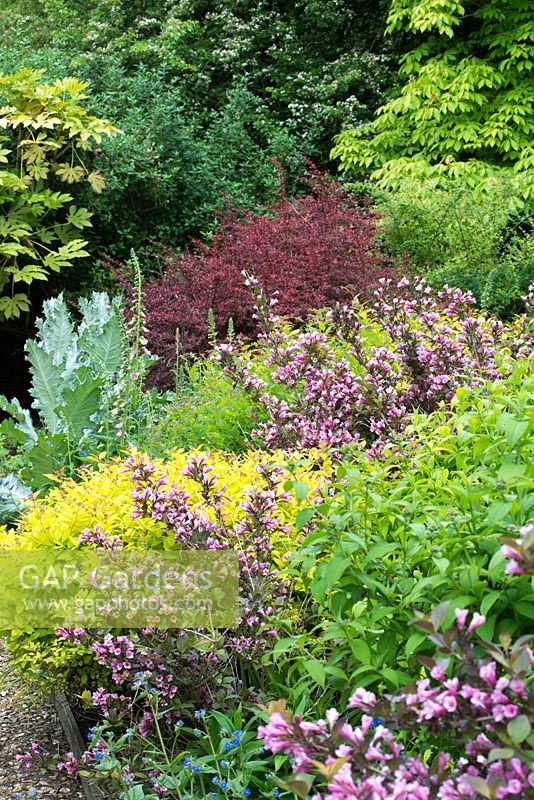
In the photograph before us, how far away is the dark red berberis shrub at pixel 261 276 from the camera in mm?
6090

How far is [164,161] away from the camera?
8984 mm

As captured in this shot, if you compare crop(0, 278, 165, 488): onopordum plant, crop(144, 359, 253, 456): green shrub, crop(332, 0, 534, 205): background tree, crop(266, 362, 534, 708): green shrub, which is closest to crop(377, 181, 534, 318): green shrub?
crop(332, 0, 534, 205): background tree

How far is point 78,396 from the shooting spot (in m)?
4.27

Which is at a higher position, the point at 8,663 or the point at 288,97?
the point at 288,97

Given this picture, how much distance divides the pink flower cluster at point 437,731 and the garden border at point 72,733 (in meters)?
1.34

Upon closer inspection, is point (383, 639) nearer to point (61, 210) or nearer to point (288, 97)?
point (61, 210)

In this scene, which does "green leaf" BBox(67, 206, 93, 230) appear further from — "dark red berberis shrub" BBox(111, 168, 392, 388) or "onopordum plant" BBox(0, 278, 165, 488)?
"onopordum plant" BBox(0, 278, 165, 488)

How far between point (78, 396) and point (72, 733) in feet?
5.95

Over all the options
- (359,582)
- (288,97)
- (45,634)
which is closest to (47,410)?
(45,634)

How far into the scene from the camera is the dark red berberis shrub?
6090 millimetres

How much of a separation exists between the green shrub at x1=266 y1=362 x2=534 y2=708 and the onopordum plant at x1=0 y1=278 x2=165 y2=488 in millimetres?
Result: 2059

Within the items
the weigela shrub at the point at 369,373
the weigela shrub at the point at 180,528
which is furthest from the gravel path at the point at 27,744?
the weigela shrub at the point at 369,373

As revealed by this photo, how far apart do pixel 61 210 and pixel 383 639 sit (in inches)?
265

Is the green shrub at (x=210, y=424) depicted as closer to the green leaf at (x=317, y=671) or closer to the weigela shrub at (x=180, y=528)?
the weigela shrub at (x=180, y=528)
